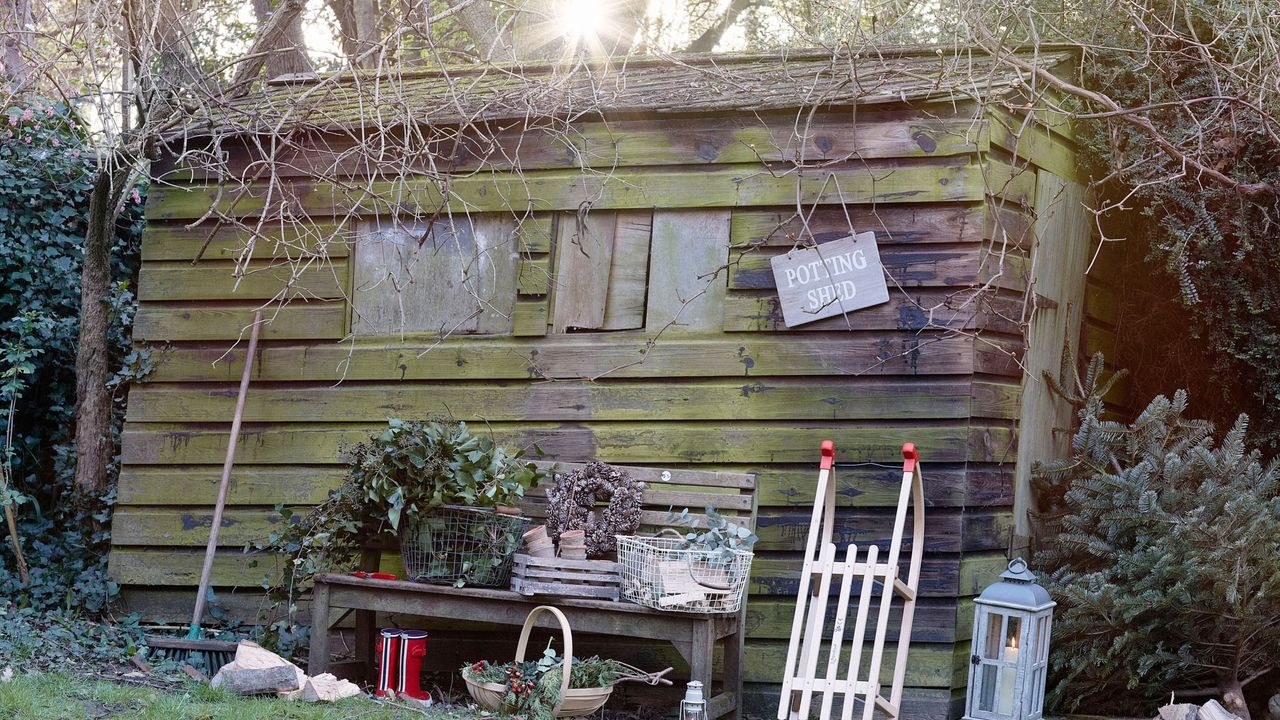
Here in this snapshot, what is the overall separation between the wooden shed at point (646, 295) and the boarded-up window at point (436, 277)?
0.02 m

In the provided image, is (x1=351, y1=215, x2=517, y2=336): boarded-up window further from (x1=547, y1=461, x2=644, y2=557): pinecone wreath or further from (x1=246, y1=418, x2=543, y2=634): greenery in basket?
(x1=547, y1=461, x2=644, y2=557): pinecone wreath

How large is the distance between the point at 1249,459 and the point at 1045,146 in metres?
1.72

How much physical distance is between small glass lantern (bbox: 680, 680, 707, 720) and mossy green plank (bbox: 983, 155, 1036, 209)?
2.48 m

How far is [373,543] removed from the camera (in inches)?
215

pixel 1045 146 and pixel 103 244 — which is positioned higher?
pixel 1045 146

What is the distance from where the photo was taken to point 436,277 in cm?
579

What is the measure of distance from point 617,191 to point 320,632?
8.09ft

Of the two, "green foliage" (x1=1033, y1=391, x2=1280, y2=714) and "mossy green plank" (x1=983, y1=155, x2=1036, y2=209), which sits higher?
"mossy green plank" (x1=983, y1=155, x2=1036, y2=209)

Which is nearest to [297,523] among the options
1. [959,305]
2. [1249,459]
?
[959,305]

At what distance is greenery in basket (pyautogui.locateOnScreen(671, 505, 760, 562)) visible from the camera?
15.0 ft

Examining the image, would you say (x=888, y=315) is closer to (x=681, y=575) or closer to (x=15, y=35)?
(x=681, y=575)

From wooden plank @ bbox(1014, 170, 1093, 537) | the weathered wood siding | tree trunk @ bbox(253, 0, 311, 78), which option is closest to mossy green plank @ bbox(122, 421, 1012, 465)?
the weathered wood siding

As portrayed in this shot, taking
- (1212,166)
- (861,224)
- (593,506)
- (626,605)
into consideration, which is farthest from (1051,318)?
(626,605)

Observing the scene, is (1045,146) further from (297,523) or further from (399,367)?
(297,523)
